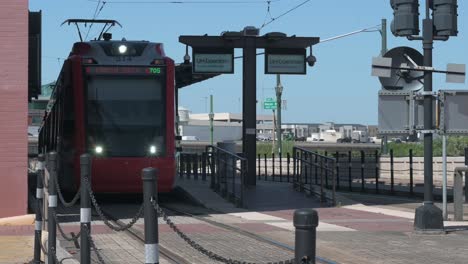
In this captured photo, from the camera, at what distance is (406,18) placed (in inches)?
479

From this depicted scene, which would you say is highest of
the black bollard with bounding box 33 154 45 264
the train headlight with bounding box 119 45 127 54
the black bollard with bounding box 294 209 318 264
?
the train headlight with bounding box 119 45 127 54

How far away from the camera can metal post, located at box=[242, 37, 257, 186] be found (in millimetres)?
22875

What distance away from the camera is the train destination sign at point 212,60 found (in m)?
23.0

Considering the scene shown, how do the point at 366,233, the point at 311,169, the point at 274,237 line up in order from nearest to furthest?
the point at 274,237 → the point at 366,233 → the point at 311,169

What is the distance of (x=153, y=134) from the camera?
53.0ft

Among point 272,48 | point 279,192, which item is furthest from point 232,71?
point 279,192

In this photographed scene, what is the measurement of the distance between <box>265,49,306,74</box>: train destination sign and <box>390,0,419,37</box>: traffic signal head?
1117 cm

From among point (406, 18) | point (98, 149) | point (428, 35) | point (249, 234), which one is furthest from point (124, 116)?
point (428, 35)

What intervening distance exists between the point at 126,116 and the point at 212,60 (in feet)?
24.3

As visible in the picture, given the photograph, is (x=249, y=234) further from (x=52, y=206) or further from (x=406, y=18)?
(x=406, y=18)

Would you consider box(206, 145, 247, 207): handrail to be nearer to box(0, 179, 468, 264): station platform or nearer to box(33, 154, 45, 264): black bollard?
box(0, 179, 468, 264): station platform

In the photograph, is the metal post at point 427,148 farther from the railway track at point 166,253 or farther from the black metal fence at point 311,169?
the black metal fence at point 311,169

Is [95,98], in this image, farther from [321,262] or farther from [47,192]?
[321,262]

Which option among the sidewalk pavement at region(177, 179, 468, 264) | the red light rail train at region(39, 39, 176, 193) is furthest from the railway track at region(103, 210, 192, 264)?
the red light rail train at region(39, 39, 176, 193)
